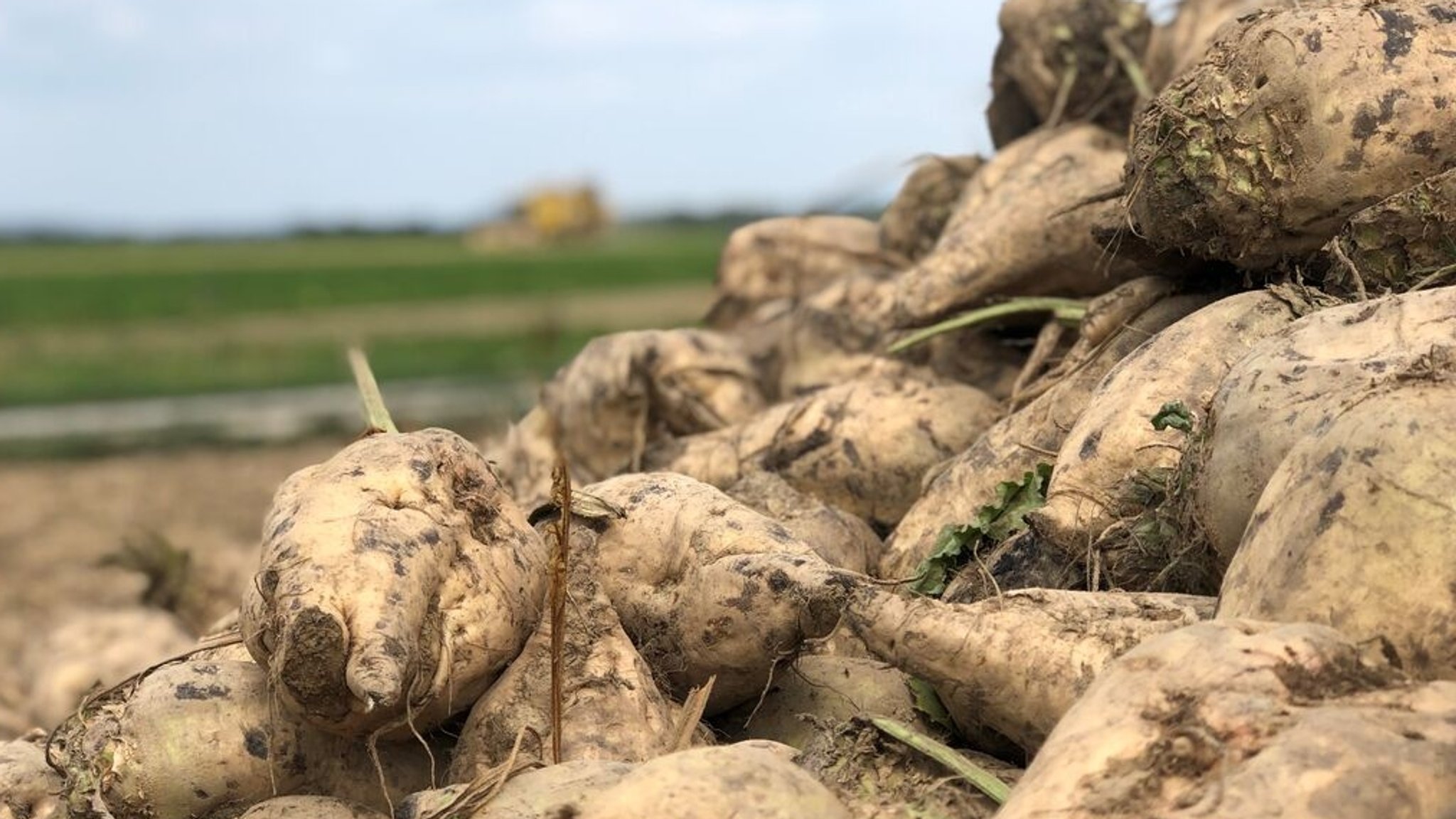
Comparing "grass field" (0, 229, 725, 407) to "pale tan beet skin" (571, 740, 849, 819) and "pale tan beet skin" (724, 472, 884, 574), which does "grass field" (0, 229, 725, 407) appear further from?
"pale tan beet skin" (571, 740, 849, 819)

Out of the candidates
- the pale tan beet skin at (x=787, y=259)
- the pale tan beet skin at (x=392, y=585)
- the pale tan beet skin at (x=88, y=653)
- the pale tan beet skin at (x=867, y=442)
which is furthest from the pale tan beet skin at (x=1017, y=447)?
the pale tan beet skin at (x=88, y=653)

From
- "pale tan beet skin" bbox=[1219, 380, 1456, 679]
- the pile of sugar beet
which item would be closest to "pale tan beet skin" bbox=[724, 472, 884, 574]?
the pile of sugar beet

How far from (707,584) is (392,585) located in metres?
0.69

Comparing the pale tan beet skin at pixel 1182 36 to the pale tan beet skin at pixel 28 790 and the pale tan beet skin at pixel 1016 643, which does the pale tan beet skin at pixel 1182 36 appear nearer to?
the pale tan beet skin at pixel 1016 643

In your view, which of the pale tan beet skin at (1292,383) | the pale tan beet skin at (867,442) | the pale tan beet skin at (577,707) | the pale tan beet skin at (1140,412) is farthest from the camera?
the pale tan beet skin at (867,442)

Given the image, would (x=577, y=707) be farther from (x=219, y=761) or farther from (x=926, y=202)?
(x=926, y=202)

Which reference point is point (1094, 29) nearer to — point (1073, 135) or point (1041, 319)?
point (1073, 135)

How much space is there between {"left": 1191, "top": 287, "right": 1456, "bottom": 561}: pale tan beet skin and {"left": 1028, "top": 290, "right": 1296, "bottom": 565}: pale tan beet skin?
373 mm

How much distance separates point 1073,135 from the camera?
5.74 meters

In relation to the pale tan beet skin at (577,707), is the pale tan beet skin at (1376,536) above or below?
above

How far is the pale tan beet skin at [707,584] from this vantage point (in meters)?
3.55

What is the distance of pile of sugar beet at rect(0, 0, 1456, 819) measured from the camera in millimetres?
2637

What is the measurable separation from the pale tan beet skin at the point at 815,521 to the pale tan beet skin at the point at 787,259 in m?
1.91

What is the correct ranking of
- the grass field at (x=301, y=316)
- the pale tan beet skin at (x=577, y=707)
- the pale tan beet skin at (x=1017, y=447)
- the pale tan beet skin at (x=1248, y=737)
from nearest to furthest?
the pale tan beet skin at (x=1248, y=737) < the pale tan beet skin at (x=577, y=707) < the pale tan beet skin at (x=1017, y=447) < the grass field at (x=301, y=316)
